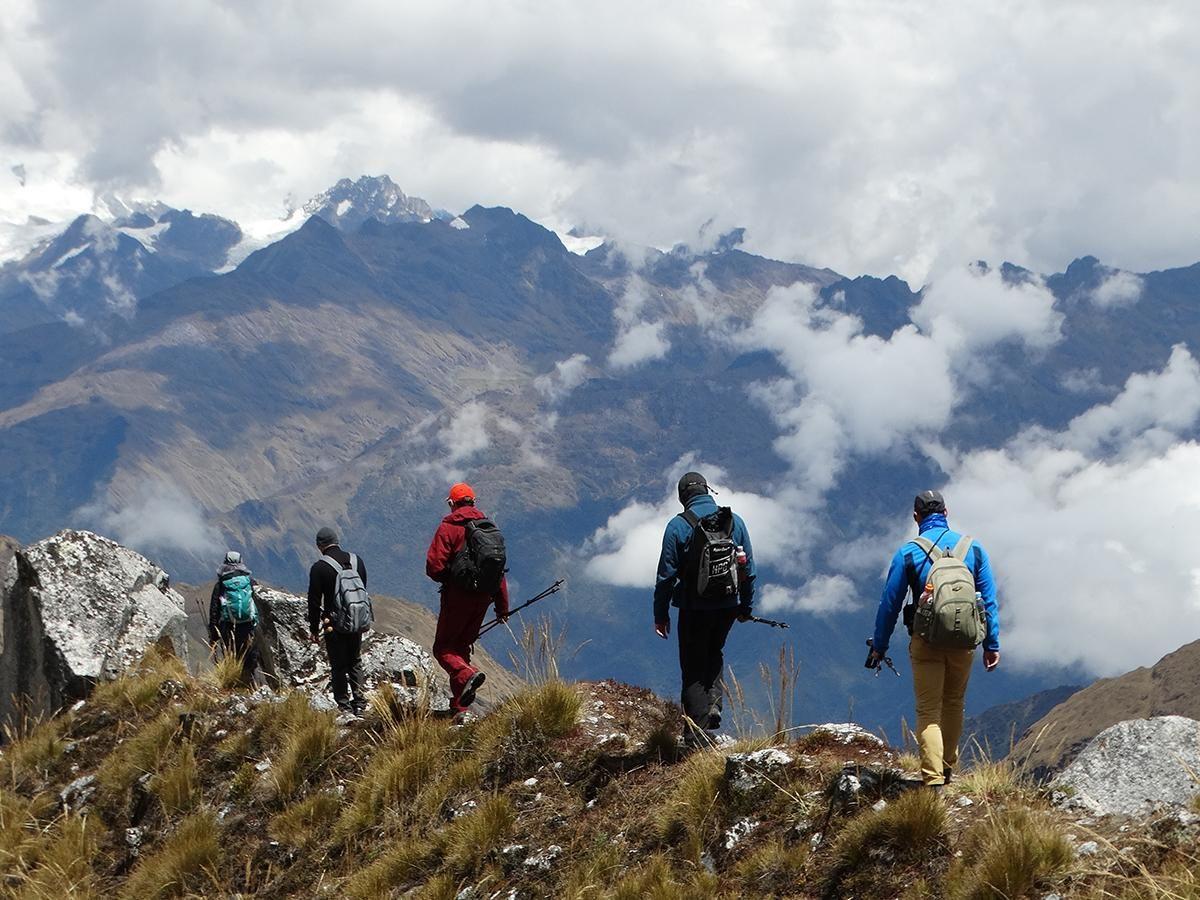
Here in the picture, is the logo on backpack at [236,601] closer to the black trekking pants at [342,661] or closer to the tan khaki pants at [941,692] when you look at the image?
the black trekking pants at [342,661]

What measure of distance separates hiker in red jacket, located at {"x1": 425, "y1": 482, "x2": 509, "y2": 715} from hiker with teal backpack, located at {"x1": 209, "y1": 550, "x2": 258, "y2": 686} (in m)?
6.00

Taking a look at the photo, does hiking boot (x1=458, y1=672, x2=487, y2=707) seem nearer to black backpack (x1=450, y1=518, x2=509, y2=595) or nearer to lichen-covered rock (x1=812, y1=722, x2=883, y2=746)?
black backpack (x1=450, y1=518, x2=509, y2=595)

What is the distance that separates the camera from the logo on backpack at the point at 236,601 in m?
17.1

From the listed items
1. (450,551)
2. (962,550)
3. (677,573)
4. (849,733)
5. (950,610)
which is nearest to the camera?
(950,610)

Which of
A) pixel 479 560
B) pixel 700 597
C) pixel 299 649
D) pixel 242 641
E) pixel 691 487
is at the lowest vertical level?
pixel 700 597

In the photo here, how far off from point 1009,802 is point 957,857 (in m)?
0.78

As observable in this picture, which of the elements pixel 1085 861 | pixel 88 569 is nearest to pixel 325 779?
pixel 1085 861

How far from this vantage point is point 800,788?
795cm

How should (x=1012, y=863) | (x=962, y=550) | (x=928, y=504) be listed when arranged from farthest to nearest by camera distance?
(x=928, y=504)
(x=962, y=550)
(x=1012, y=863)

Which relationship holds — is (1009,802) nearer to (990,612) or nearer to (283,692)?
(990,612)

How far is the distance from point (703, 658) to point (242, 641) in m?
10.2

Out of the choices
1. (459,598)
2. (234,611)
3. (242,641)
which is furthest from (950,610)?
(242,641)

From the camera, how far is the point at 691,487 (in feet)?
35.6

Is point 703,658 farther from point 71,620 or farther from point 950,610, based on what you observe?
point 71,620
